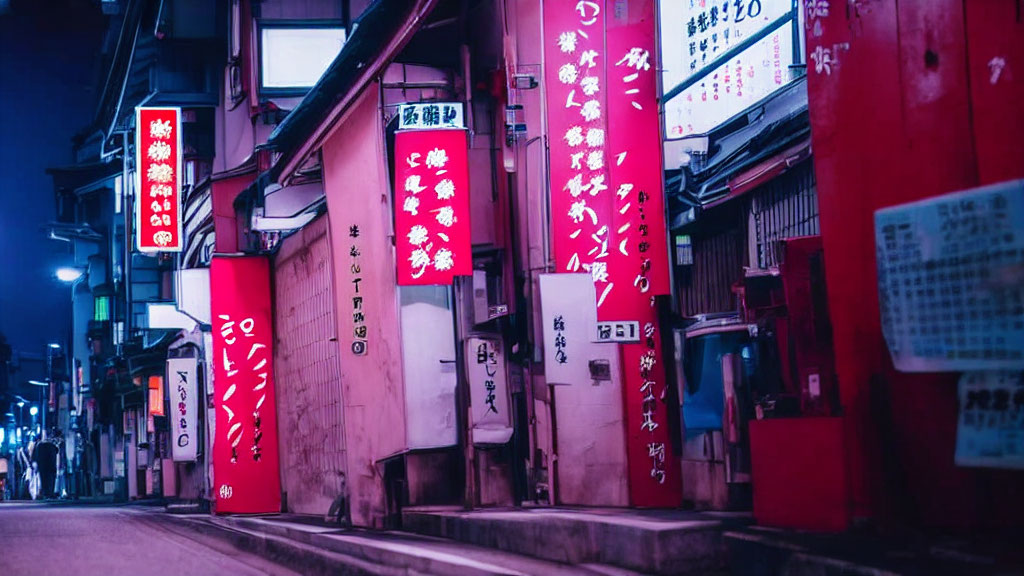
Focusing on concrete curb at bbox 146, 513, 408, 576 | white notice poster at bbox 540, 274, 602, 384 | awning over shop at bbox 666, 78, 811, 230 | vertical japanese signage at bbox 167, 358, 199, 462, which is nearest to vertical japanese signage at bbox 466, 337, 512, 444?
white notice poster at bbox 540, 274, 602, 384

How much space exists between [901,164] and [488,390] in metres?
10.1

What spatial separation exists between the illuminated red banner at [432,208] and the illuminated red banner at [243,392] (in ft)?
32.1

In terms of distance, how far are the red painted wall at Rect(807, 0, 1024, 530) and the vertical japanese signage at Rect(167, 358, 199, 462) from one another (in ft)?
93.8

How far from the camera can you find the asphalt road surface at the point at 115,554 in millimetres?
13828

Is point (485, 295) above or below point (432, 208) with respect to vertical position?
below

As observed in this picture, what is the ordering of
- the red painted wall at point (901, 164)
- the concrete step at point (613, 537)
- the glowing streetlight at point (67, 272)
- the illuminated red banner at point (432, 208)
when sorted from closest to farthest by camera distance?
the red painted wall at point (901, 164) → the concrete step at point (613, 537) → the illuminated red banner at point (432, 208) → the glowing streetlight at point (67, 272)

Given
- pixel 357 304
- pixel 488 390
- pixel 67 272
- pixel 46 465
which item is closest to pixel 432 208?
pixel 488 390

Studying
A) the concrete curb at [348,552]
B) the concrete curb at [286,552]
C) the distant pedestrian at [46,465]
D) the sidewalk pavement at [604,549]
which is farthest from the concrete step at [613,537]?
the distant pedestrian at [46,465]

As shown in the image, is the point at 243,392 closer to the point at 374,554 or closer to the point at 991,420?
the point at 374,554

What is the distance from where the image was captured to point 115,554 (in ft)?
52.6

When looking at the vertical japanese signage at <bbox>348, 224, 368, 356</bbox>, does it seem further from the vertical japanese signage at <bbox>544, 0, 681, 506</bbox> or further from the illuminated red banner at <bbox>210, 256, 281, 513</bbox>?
the illuminated red banner at <bbox>210, 256, 281, 513</bbox>

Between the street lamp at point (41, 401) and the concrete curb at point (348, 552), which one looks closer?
the concrete curb at point (348, 552)

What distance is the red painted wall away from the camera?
8.45 meters

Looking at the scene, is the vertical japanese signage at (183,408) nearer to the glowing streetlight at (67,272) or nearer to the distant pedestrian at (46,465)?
the glowing streetlight at (67,272)
